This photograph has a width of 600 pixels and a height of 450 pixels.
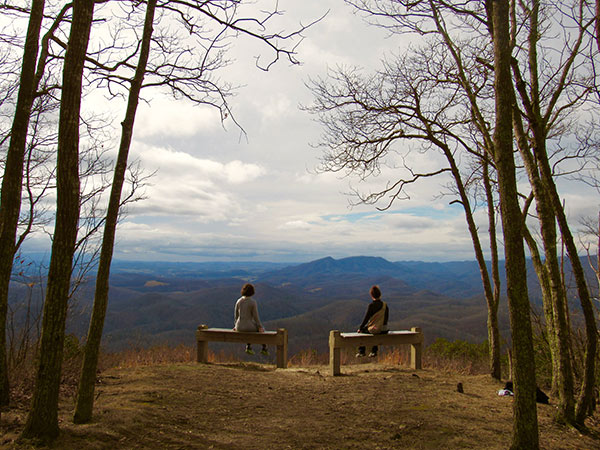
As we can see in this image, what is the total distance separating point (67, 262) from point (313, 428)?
2.99 metres

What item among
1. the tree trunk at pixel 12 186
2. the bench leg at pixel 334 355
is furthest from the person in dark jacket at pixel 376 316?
the tree trunk at pixel 12 186

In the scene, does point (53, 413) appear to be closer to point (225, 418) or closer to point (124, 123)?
point (225, 418)

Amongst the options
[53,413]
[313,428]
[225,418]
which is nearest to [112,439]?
[53,413]

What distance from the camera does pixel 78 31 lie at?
3.83 m

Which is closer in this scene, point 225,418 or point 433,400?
point 225,418

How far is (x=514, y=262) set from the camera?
3738 mm

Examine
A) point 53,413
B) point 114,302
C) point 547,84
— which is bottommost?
point 114,302

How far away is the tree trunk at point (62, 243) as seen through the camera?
3.54 meters

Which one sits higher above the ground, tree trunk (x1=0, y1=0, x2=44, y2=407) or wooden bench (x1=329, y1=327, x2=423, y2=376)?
tree trunk (x1=0, y1=0, x2=44, y2=407)

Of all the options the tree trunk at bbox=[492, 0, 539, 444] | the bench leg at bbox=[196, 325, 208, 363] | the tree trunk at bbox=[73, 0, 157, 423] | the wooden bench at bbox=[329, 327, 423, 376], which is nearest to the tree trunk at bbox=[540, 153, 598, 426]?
the tree trunk at bbox=[492, 0, 539, 444]

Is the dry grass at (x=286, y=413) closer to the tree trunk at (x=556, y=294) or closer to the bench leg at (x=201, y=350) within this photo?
the tree trunk at (x=556, y=294)

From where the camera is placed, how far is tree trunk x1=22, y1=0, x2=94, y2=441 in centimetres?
354

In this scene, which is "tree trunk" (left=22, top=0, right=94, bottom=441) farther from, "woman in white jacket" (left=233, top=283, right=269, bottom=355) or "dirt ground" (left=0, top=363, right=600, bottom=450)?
"woman in white jacket" (left=233, top=283, right=269, bottom=355)

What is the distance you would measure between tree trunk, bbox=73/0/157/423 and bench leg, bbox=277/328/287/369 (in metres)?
4.18
